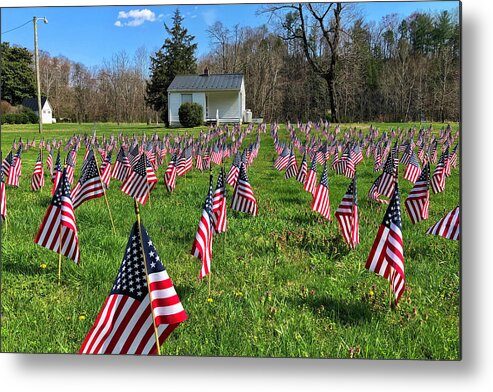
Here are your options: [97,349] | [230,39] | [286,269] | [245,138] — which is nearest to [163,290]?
[97,349]

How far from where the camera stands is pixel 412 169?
425 centimetres

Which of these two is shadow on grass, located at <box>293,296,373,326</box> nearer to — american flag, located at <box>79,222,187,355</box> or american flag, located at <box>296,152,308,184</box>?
american flag, located at <box>79,222,187,355</box>

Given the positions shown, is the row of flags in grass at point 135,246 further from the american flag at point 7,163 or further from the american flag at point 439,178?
the american flag at point 439,178

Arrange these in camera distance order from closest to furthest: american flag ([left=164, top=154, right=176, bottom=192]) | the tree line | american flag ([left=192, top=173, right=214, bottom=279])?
american flag ([left=192, top=173, right=214, bottom=279]) → the tree line → american flag ([left=164, top=154, right=176, bottom=192])

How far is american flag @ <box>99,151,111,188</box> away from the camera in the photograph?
4.55m

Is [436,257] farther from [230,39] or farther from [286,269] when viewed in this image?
[230,39]

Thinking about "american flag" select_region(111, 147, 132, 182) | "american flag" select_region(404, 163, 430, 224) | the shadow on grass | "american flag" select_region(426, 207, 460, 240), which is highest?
"american flag" select_region(111, 147, 132, 182)

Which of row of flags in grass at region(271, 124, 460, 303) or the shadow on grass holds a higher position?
row of flags in grass at region(271, 124, 460, 303)

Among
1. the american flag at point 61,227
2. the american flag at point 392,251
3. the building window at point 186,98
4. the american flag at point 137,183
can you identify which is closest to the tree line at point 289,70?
the building window at point 186,98

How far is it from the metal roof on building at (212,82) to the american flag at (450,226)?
166 centimetres

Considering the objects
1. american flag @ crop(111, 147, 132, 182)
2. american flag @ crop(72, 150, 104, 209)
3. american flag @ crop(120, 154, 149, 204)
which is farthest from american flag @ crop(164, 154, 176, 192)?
american flag @ crop(72, 150, 104, 209)

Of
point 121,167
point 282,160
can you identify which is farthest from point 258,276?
point 121,167

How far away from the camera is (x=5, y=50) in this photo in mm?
4004

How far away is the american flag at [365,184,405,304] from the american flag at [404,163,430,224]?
0.76 m
